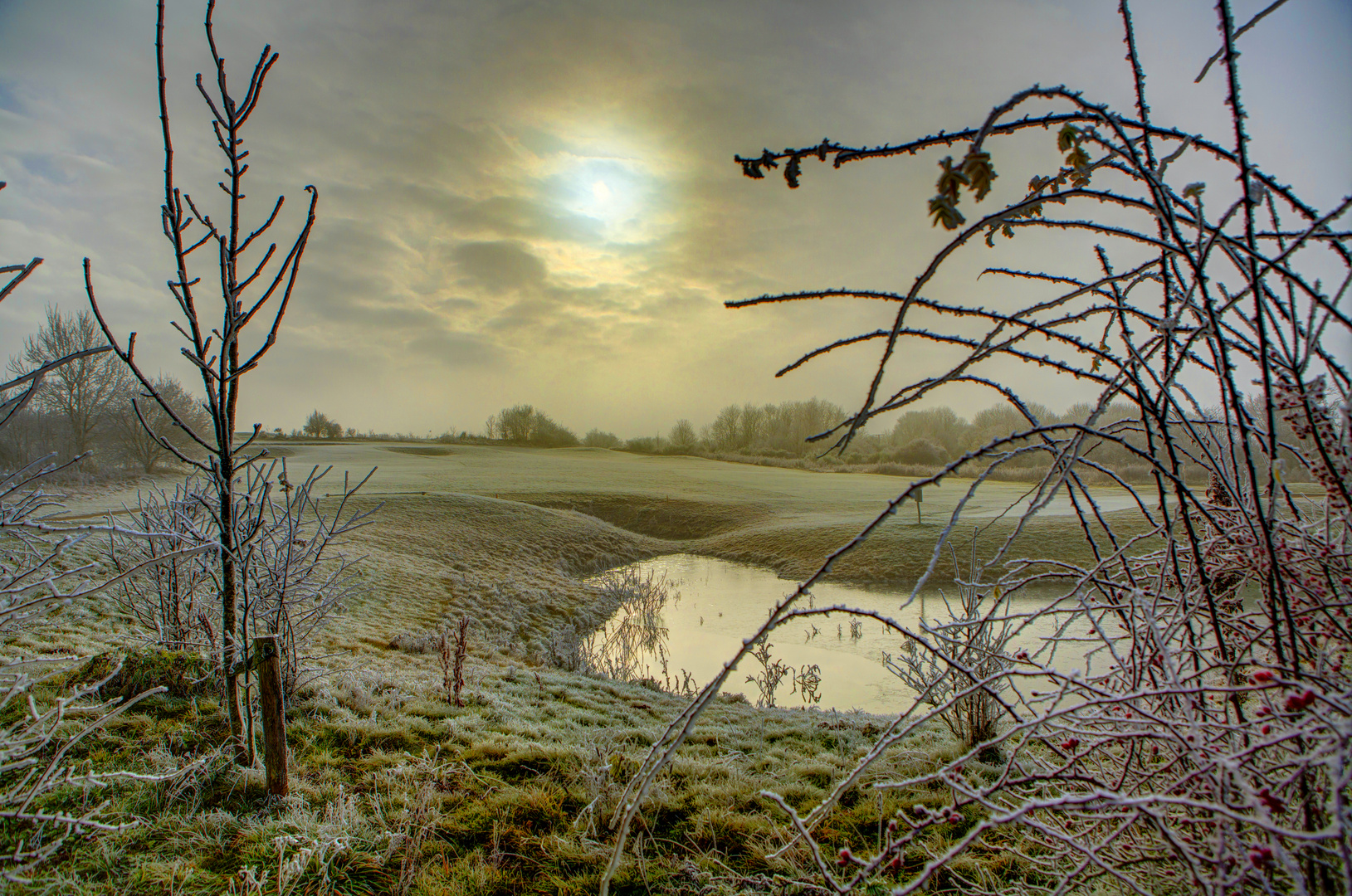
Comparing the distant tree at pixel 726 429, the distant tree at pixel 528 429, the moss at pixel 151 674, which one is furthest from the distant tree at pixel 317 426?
the moss at pixel 151 674

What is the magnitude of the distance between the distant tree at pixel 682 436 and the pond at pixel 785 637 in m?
37.9

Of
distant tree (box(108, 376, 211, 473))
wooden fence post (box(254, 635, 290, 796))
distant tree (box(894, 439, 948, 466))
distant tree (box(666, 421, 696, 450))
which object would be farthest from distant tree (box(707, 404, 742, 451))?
wooden fence post (box(254, 635, 290, 796))

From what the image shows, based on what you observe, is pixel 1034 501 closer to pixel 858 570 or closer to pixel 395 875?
pixel 395 875

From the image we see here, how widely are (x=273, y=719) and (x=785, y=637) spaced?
26.9 ft

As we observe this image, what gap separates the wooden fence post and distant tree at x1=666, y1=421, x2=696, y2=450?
49.6 meters

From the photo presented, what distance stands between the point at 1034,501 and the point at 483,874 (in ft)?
10.1

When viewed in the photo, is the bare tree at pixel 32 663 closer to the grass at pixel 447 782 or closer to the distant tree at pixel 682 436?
the grass at pixel 447 782

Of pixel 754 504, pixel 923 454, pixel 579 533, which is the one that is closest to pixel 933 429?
pixel 923 454

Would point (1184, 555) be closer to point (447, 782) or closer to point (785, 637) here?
point (447, 782)

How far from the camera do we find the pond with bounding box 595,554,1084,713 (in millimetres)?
7891

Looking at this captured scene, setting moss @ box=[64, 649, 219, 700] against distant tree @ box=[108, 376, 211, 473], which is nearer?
moss @ box=[64, 649, 219, 700]

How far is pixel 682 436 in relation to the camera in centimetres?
5462

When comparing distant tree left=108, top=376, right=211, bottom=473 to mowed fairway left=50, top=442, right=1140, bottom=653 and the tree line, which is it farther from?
mowed fairway left=50, top=442, right=1140, bottom=653

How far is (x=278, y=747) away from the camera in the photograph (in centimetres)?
346
